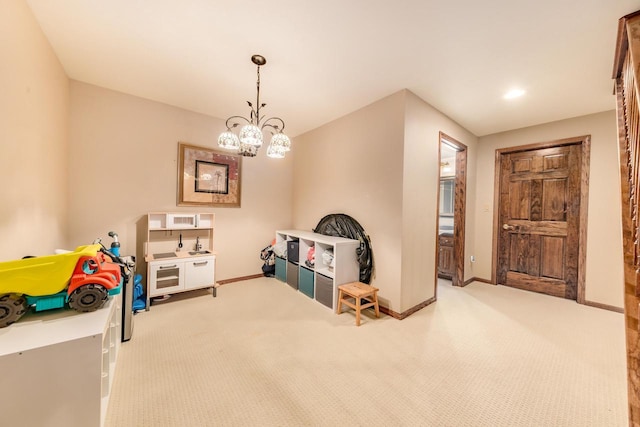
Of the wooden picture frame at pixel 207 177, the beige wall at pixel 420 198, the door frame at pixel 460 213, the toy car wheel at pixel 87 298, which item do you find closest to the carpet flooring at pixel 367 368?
the beige wall at pixel 420 198

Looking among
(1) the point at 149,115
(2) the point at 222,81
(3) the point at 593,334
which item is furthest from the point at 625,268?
(1) the point at 149,115

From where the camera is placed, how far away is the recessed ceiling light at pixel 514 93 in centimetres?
262

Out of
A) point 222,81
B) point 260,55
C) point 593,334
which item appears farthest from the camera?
point 222,81

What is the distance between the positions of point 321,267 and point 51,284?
7.82 ft

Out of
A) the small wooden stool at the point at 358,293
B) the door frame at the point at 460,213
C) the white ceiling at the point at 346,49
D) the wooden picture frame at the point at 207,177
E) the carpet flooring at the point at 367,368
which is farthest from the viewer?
the door frame at the point at 460,213

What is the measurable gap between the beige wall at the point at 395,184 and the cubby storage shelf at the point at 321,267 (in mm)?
345

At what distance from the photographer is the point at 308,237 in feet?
10.9

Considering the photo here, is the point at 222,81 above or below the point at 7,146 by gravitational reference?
above

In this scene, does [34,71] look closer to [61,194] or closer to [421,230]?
[61,194]

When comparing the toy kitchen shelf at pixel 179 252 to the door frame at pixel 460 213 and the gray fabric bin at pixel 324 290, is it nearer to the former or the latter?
the gray fabric bin at pixel 324 290

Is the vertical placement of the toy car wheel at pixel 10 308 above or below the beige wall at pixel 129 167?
below

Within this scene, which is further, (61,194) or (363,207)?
(363,207)

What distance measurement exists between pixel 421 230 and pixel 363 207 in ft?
2.50

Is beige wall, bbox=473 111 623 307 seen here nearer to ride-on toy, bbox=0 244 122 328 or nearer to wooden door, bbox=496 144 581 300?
wooden door, bbox=496 144 581 300
